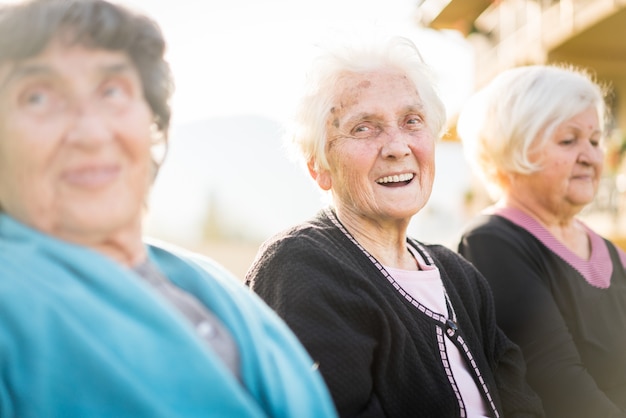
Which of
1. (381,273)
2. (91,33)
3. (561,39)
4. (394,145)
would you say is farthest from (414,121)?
(561,39)

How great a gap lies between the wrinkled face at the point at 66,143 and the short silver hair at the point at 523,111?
1.96 m

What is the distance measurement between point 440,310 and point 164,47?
3.78ft

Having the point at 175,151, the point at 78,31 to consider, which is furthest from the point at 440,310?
the point at 78,31

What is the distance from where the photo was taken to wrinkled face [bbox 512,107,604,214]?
2680 millimetres

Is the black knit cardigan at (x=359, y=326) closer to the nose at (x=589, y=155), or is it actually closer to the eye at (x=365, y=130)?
the eye at (x=365, y=130)

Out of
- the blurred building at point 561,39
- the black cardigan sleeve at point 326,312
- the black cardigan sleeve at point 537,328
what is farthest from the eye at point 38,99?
the blurred building at point 561,39

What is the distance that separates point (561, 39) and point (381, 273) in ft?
31.2

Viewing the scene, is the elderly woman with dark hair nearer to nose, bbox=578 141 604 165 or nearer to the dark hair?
the dark hair

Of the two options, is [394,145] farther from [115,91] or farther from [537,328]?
[115,91]

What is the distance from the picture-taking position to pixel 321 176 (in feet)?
7.01

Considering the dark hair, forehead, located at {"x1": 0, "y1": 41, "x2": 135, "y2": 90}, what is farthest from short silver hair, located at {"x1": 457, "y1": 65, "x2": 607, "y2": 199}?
forehead, located at {"x1": 0, "y1": 41, "x2": 135, "y2": 90}

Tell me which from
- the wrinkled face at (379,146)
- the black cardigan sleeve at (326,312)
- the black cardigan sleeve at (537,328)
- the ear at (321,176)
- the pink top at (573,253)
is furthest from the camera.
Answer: the pink top at (573,253)

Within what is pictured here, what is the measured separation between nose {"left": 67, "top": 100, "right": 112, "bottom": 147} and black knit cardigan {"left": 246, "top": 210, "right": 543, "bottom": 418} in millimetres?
766

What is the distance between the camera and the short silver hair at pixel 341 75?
1.98m
